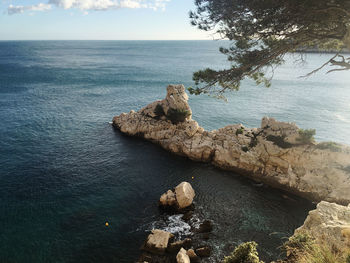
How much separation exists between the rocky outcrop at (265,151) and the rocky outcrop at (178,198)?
10.0 meters

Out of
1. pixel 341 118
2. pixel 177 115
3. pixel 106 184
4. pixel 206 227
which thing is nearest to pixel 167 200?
pixel 206 227

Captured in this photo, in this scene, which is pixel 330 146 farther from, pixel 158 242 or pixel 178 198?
pixel 158 242

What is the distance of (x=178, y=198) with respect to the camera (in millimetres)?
25109

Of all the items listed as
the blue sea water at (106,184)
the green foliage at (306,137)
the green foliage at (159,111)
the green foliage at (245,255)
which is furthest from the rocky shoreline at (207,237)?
the green foliage at (159,111)

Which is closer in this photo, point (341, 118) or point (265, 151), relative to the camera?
point (265, 151)

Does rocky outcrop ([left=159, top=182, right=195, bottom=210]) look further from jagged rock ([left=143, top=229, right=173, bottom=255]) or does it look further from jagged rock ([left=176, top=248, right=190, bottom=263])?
jagged rock ([left=176, top=248, right=190, bottom=263])

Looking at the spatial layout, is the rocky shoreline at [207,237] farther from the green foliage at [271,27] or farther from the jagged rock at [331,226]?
the green foliage at [271,27]

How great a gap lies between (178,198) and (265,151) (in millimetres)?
14324

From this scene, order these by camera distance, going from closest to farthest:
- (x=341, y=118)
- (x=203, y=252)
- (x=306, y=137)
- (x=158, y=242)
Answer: (x=203, y=252) → (x=158, y=242) → (x=306, y=137) → (x=341, y=118)

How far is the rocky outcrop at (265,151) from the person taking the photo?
27.2 m

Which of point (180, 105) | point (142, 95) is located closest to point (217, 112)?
point (180, 105)

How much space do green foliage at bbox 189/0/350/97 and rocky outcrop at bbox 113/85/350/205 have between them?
14138mm

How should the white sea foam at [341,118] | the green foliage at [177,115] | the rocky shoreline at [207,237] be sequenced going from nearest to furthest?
the rocky shoreline at [207,237] < the green foliage at [177,115] < the white sea foam at [341,118]

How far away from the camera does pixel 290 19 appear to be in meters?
Result: 14.7
